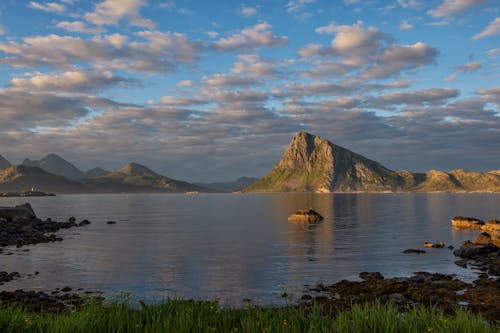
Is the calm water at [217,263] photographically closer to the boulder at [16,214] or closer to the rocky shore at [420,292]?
the rocky shore at [420,292]

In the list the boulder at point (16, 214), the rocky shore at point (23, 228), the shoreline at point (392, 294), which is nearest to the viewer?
the shoreline at point (392, 294)

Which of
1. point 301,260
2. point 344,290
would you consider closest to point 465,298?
point 344,290

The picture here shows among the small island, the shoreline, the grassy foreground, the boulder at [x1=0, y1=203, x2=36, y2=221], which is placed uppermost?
the grassy foreground

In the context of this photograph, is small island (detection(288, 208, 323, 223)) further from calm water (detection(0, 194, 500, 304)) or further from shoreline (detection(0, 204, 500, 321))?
shoreline (detection(0, 204, 500, 321))

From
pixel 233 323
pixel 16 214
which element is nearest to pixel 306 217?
pixel 16 214

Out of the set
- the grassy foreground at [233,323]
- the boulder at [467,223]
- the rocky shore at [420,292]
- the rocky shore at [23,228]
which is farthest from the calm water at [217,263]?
the boulder at [467,223]

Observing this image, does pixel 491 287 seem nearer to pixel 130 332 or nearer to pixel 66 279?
pixel 130 332

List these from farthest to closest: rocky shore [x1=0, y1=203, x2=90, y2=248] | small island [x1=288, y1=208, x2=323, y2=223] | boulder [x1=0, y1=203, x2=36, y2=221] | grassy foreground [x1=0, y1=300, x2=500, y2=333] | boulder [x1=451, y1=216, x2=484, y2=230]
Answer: small island [x1=288, y1=208, x2=323, y2=223], boulder [x1=451, y1=216, x2=484, y2=230], boulder [x1=0, y1=203, x2=36, y2=221], rocky shore [x1=0, y1=203, x2=90, y2=248], grassy foreground [x1=0, y1=300, x2=500, y2=333]

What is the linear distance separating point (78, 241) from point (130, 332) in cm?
6249

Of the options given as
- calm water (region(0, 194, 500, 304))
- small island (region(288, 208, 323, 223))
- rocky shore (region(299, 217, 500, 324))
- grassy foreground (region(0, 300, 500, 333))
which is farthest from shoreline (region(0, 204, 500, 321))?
small island (region(288, 208, 323, 223))

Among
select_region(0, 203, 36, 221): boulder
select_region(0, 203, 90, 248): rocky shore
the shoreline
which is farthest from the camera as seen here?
select_region(0, 203, 36, 221): boulder

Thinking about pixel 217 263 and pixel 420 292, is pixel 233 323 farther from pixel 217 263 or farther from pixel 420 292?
pixel 217 263

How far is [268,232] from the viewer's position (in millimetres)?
84688

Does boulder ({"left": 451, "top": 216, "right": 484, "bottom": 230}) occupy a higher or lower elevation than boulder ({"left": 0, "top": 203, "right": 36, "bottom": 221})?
lower
